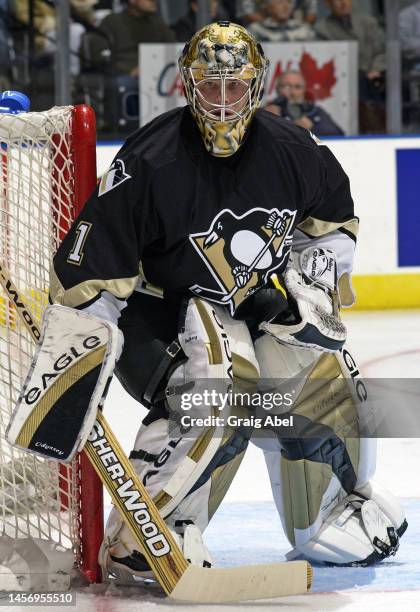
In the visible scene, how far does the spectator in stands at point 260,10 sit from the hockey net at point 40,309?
383 cm

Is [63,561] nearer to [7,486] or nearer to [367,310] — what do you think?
[7,486]

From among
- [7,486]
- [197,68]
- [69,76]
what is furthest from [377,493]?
[69,76]

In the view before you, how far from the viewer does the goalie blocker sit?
2.20m

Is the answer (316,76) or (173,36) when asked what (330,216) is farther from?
(316,76)

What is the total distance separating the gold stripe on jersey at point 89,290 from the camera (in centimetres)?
223

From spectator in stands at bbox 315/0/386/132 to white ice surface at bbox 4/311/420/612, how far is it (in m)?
2.54

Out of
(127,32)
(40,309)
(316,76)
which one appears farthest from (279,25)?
(40,309)

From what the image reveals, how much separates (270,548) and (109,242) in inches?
30.4

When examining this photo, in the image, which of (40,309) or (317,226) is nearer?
(317,226)

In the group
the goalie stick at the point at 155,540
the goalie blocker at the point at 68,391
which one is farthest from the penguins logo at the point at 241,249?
the goalie stick at the point at 155,540

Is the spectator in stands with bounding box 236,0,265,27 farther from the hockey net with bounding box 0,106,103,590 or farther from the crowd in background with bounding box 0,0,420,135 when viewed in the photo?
the hockey net with bounding box 0,106,103,590

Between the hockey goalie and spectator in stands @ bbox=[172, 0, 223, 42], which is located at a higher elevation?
spectator in stands @ bbox=[172, 0, 223, 42]

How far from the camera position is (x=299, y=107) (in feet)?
20.4

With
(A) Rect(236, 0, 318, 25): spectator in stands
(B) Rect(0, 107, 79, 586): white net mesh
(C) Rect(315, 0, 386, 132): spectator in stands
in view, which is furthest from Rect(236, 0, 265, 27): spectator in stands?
(B) Rect(0, 107, 79, 586): white net mesh
